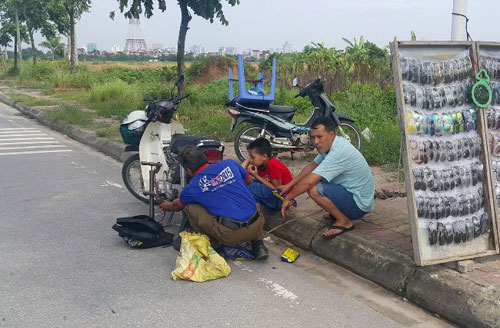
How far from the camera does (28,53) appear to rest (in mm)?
84188

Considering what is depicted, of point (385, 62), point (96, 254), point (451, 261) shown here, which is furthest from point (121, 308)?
point (385, 62)

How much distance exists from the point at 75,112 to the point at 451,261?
39.8 ft

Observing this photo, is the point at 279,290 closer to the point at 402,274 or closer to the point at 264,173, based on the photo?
the point at 402,274

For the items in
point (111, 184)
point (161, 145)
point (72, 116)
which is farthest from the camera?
point (72, 116)

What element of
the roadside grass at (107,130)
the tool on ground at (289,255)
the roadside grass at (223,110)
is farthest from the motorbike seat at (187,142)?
the roadside grass at (107,130)

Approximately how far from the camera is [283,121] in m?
7.59

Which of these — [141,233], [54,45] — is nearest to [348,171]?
[141,233]

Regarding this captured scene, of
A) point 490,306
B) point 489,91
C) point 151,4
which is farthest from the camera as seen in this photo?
point 151,4

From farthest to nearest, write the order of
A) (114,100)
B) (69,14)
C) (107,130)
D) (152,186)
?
1. (69,14)
2. (114,100)
3. (107,130)
4. (152,186)

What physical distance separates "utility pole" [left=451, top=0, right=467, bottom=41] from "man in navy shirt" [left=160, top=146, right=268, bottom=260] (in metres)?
2.06

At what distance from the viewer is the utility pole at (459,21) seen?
14.2 ft

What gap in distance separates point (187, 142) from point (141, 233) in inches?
41.5

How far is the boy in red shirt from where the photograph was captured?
16.7ft

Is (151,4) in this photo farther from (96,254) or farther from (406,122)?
(406,122)
